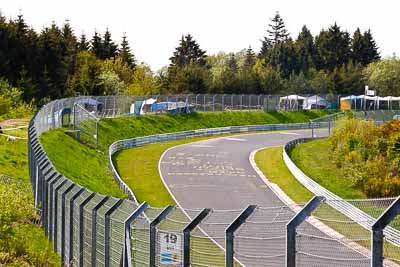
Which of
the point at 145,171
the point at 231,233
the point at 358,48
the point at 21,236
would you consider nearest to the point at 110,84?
the point at 145,171

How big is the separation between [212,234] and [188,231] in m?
1.02

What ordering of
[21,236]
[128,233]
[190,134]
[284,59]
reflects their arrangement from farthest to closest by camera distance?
1. [284,59]
2. [190,134]
3. [21,236]
4. [128,233]

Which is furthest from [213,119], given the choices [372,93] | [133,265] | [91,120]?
[133,265]

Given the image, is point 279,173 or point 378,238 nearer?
point 378,238

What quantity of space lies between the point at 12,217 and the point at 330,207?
9.73 metres

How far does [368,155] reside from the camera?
49.5 meters

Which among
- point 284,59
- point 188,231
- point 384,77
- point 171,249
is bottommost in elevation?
point 171,249

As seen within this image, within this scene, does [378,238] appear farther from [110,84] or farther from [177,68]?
[177,68]

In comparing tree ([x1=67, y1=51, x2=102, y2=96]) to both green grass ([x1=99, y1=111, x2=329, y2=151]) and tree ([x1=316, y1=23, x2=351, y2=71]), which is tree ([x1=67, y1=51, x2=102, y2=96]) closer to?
green grass ([x1=99, y1=111, x2=329, y2=151])

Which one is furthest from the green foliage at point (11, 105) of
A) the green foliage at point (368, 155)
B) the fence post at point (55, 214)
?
the fence post at point (55, 214)

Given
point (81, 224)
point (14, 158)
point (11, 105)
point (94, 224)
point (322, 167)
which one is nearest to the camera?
point (94, 224)

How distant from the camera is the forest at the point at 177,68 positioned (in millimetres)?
84125

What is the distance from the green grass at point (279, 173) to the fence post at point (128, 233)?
87.6ft

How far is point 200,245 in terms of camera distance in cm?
955
